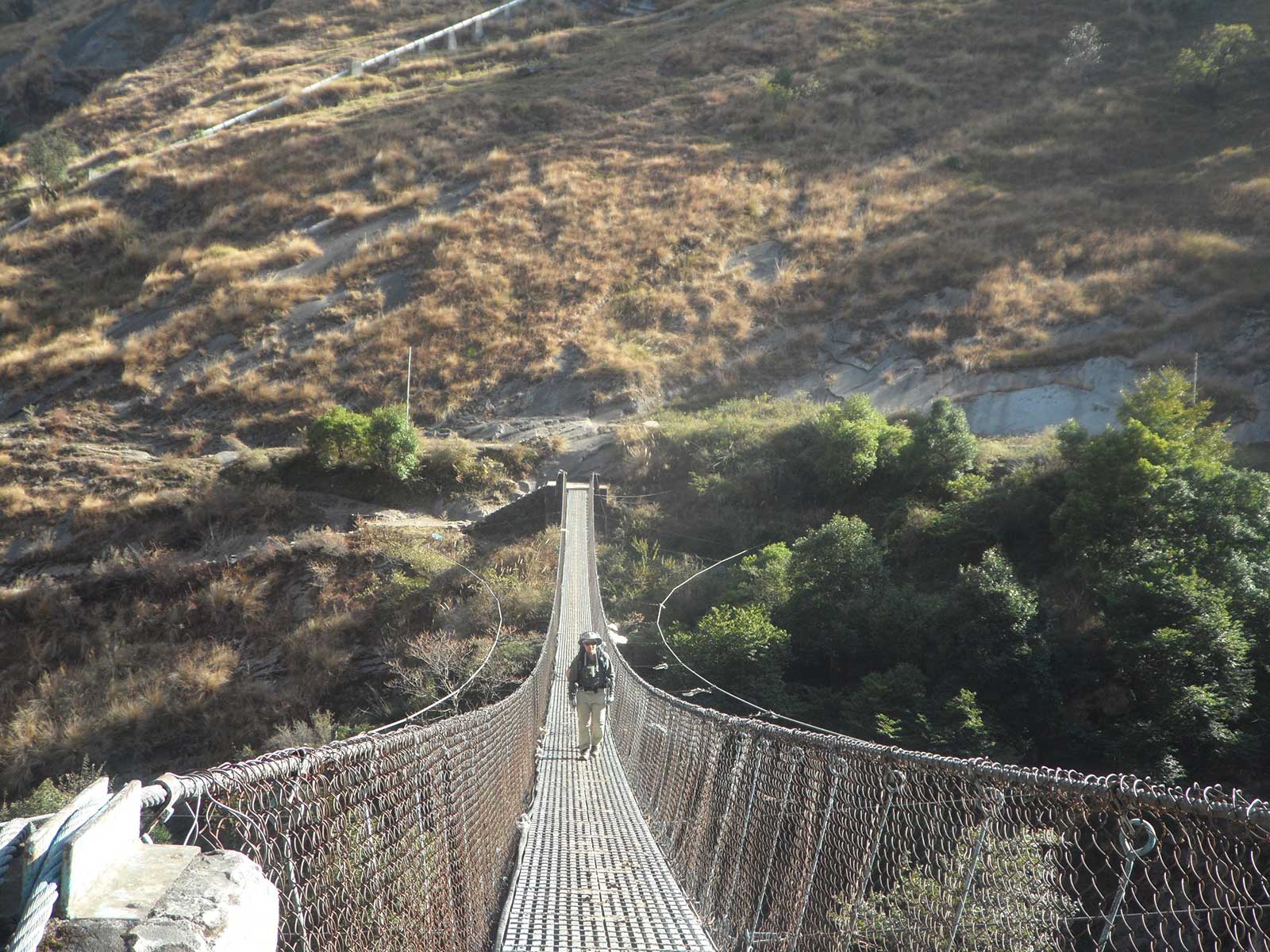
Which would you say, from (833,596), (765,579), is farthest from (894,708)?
(765,579)

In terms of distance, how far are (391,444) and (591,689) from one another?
1090cm

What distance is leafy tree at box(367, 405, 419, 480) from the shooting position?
16141 mm

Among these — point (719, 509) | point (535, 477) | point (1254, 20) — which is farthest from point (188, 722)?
point (1254, 20)

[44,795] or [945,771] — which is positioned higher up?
[945,771]

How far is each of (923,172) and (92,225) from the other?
26441mm

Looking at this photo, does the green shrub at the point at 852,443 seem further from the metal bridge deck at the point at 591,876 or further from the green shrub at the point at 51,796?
the green shrub at the point at 51,796

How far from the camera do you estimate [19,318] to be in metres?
21.6

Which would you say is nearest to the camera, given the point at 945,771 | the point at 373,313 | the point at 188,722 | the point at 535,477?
the point at 945,771

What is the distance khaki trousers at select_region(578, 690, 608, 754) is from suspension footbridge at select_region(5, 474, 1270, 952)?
0.76 ft

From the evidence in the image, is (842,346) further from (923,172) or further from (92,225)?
(92,225)

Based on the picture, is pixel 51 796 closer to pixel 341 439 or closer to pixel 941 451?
pixel 341 439

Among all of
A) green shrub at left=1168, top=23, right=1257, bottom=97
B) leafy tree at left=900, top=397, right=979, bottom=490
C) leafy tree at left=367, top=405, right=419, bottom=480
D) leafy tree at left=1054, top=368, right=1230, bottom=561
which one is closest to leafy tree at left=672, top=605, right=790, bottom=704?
leafy tree at left=1054, top=368, right=1230, bottom=561

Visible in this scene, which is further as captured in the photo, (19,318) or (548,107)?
(548,107)

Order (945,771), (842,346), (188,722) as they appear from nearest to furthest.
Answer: (945,771) → (188,722) → (842,346)
